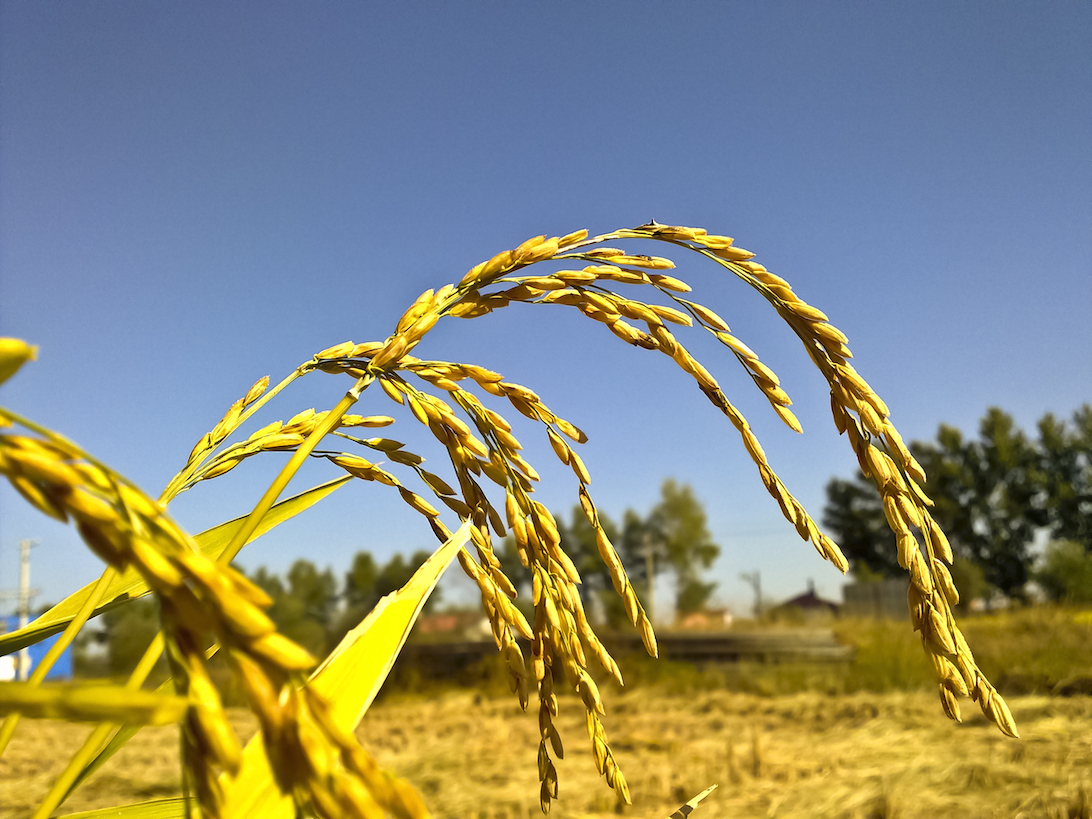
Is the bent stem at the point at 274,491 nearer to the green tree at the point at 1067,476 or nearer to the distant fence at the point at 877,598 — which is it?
the distant fence at the point at 877,598

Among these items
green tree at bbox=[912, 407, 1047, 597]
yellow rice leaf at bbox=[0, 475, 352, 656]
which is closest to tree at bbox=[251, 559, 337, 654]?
yellow rice leaf at bbox=[0, 475, 352, 656]

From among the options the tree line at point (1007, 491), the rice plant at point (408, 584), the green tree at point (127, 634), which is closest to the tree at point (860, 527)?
the tree line at point (1007, 491)

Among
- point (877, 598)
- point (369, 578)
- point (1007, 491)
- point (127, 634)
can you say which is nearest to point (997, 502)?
point (1007, 491)

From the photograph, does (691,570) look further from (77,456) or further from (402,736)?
(77,456)

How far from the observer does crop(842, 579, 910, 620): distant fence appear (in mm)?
20456

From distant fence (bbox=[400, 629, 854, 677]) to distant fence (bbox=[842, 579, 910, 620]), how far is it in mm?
12493

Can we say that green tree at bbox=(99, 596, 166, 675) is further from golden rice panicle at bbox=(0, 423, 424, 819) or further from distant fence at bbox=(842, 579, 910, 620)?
distant fence at bbox=(842, 579, 910, 620)

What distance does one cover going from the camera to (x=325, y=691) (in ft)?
1.80

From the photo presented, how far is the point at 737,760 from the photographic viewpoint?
3.71 m

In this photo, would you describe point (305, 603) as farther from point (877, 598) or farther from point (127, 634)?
point (877, 598)

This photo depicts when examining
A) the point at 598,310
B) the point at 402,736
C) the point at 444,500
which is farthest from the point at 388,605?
the point at 402,736

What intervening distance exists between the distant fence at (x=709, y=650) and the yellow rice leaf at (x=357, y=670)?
776 centimetres

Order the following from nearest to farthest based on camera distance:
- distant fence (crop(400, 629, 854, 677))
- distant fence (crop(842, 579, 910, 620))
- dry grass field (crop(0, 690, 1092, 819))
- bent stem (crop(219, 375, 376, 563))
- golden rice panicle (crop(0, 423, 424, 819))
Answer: golden rice panicle (crop(0, 423, 424, 819))
bent stem (crop(219, 375, 376, 563))
dry grass field (crop(0, 690, 1092, 819))
distant fence (crop(400, 629, 854, 677))
distant fence (crop(842, 579, 910, 620))

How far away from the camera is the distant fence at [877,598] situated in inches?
805
